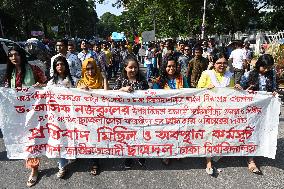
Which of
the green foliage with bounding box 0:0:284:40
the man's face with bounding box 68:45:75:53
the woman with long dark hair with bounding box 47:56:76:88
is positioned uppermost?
the green foliage with bounding box 0:0:284:40

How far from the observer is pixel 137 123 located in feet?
15.8

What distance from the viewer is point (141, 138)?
483cm

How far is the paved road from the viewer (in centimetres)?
451

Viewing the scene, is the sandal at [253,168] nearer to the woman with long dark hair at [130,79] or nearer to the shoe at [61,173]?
the woman with long dark hair at [130,79]

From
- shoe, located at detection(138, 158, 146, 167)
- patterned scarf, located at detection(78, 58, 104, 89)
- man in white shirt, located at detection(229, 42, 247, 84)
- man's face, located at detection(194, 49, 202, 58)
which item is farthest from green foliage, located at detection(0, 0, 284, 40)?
shoe, located at detection(138, 158, 146, 167)

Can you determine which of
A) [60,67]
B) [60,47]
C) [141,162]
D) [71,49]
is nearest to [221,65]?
[141,162]

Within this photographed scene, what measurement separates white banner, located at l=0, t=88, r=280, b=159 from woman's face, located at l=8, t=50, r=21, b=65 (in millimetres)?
431

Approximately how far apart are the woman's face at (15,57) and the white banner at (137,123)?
17.0 inches

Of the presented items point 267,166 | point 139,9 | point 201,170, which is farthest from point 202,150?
point 139,9

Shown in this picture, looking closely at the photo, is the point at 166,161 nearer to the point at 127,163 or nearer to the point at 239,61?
the point at 127,163

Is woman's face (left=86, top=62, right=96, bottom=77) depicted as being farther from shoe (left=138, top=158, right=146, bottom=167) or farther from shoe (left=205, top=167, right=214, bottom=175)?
shoe (left=205, top=167, right=214, bottom=175)

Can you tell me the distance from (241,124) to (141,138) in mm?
1399

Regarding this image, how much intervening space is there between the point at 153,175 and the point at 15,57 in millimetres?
2485

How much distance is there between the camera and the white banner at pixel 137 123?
474cm
